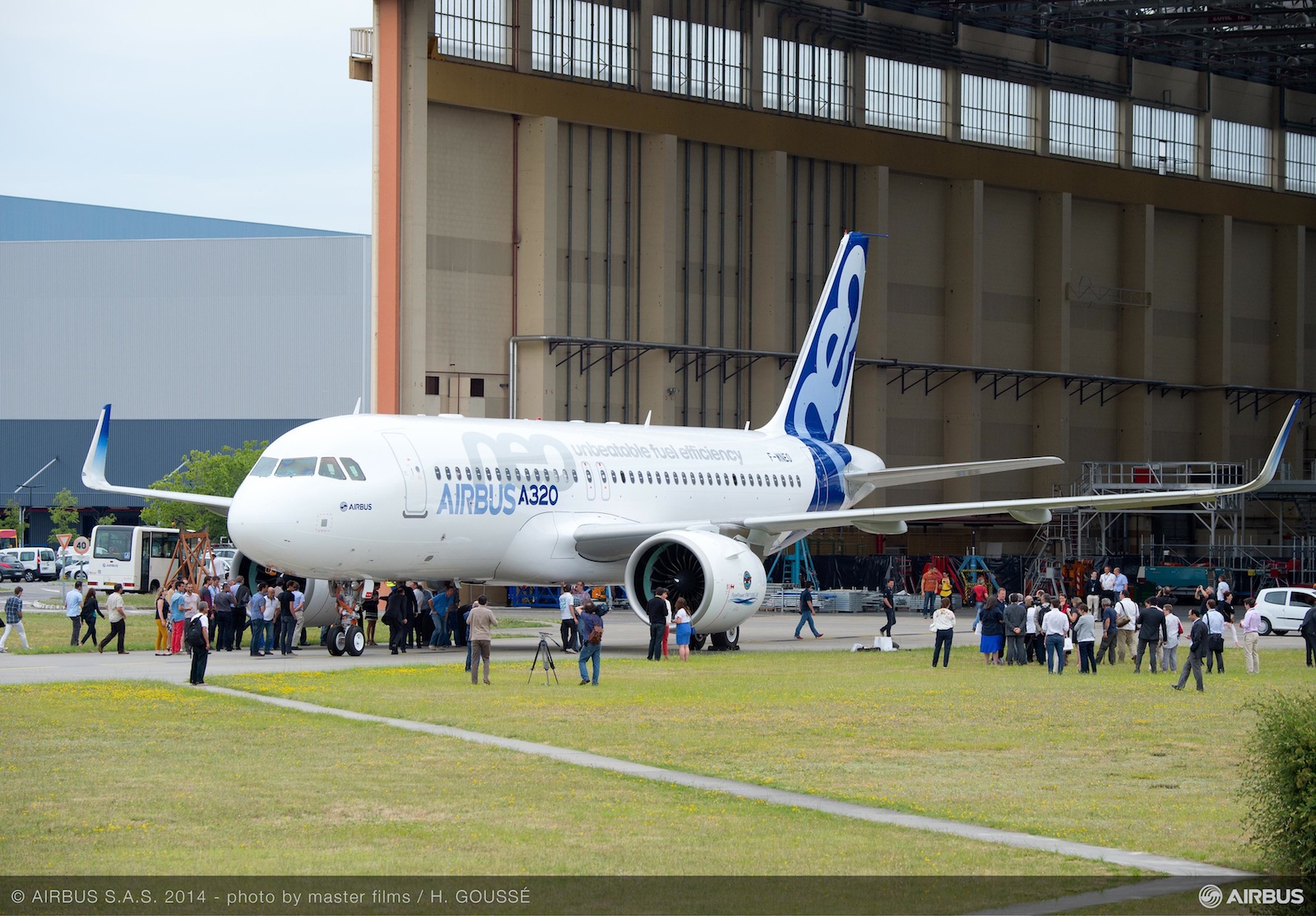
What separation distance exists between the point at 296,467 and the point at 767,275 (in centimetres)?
3272

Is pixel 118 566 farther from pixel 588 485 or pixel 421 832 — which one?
pixel 421 832

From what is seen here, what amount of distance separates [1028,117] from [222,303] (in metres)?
66.8

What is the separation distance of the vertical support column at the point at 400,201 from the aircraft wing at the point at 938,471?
15.6m

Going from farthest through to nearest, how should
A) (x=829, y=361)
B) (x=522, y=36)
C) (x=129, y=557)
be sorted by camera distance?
(x=129, y=557) → (x=522, y=36) → (x=829, y=361)

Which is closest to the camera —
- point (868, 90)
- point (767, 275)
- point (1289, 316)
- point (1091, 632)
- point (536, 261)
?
point (1091, 632)

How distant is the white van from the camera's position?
82688 millimetres

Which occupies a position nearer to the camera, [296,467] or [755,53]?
[296,467]

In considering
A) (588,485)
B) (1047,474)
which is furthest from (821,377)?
(1047,474)

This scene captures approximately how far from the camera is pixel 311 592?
34625 mm

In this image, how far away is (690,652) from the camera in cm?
3422

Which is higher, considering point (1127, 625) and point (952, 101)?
point (952, 101)

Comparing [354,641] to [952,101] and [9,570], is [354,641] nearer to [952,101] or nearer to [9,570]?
[952,101]

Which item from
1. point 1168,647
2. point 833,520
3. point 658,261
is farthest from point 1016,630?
point 658,261

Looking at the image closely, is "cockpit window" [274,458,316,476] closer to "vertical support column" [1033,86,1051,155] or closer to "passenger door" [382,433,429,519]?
"passenger door" [382,433,429,519]
